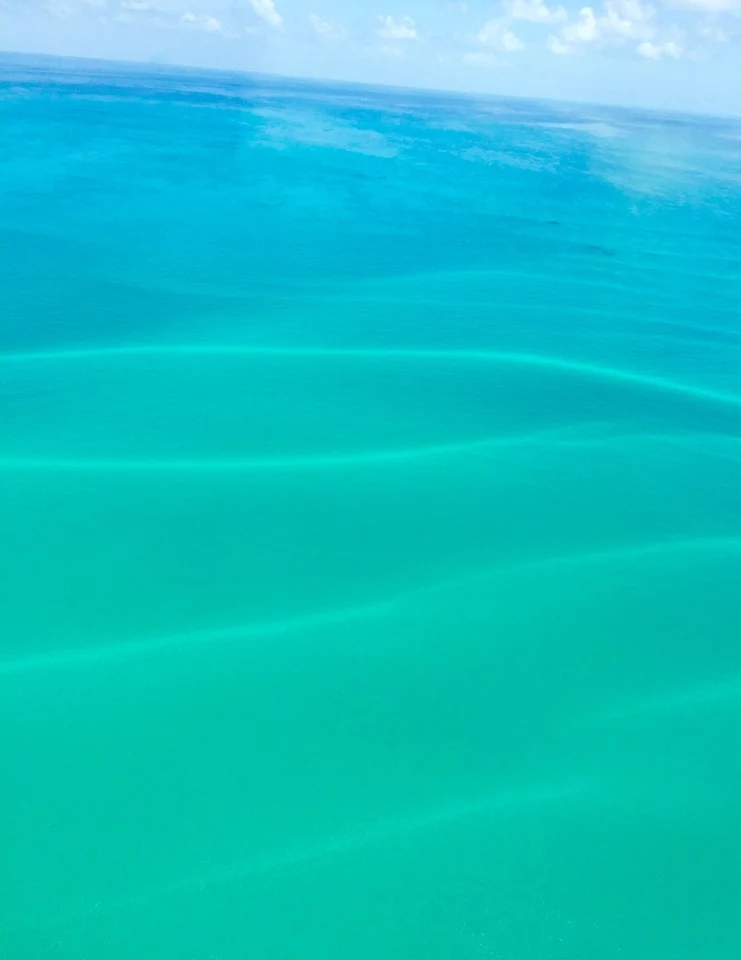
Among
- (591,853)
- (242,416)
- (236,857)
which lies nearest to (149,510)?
(242,416)

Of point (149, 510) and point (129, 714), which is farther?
point (149, 510)

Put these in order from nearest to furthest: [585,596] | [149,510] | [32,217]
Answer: [585,596] < [149,510] < [32,217]

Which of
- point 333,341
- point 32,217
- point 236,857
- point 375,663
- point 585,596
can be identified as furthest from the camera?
point 32,217

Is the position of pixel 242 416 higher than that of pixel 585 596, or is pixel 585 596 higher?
pixel 242 416

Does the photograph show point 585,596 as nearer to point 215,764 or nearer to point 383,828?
point 383,828

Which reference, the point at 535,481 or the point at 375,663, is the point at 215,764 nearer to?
the point at 375,663

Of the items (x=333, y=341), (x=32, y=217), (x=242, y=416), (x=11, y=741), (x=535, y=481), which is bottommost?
(x=11, y=741)

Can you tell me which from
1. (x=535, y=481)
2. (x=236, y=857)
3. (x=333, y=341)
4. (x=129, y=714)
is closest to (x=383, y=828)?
(x=236, y=857)
